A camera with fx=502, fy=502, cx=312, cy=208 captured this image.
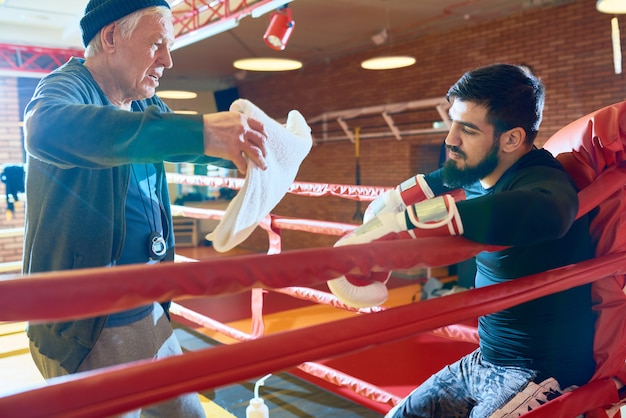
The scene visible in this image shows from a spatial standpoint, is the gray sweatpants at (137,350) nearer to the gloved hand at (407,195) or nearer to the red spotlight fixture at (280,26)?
the gloved hand at (407,195)

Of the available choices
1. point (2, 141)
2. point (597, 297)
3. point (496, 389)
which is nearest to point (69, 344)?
point (496, 389)

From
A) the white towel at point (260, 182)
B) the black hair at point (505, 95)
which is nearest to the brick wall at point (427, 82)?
the black hair at point (505, 95)

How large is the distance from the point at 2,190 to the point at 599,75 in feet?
26.3

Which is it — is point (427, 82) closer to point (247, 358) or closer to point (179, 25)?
point (179, 25)

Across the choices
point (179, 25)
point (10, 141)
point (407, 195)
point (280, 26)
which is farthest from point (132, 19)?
point (10, 141)

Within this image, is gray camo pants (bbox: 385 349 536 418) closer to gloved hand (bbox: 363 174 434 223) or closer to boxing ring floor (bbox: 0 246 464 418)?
gloved hand (bbox: 363 174 434 223)

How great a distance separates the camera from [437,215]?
0.93 meters

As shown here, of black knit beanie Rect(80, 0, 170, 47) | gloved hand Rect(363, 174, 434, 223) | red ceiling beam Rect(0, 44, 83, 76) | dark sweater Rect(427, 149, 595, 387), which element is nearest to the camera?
black knit beanie Rect(80, 0, 170, 47)

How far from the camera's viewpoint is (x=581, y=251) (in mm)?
1190

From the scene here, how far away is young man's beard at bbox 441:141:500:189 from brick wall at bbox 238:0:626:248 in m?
5.06

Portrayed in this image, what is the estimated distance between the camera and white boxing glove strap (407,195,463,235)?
92cm

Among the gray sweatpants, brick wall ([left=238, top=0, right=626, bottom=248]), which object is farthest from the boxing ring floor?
brick wall ([left=238, top=0, right=626, bottom=248])

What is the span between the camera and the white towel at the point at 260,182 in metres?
0.81

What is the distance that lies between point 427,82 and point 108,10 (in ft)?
21.7
